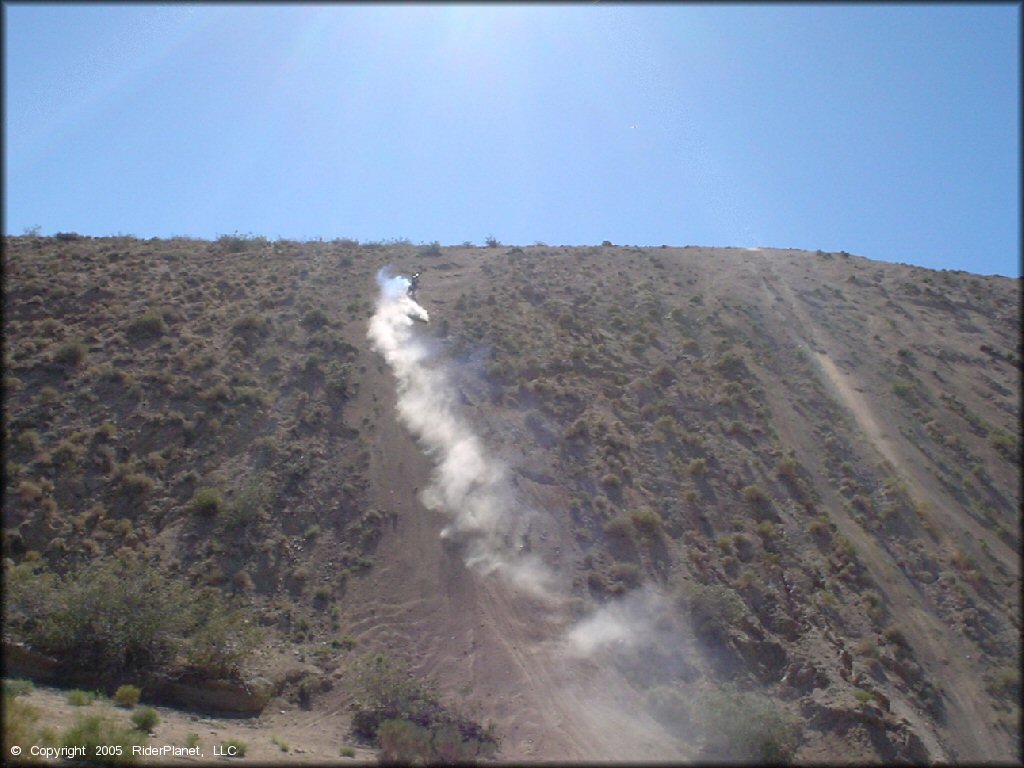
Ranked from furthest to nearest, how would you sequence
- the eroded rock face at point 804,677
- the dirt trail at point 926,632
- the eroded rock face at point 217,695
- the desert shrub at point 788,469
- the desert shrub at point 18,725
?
the desert shrub at point 788,469 → the eroded rock face at point 804,677 → the eroded rock face at point 217,695 → the dirt trail at point 926,632 → the desert shrub at point 18,725

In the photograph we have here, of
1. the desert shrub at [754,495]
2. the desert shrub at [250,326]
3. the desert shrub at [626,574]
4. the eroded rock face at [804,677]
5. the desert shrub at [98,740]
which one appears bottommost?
the desert shrub at [98,740]

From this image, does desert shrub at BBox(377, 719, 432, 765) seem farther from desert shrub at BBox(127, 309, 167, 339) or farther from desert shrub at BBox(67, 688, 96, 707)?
desert shrub at BBox(127, 309, 167, 339)

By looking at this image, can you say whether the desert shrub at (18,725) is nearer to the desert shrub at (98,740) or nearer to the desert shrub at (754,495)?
the desert shrub at (98,740)

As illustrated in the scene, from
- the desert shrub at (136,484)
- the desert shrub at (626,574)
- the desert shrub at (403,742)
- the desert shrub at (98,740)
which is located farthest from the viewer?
the desert shrub at (136,484)

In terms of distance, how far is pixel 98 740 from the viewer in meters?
11.3

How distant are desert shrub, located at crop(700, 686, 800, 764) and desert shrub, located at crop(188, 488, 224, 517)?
44.6 feet

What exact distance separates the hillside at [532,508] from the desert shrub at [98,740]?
4.27 ft

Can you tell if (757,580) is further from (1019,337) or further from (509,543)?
(1019,337)

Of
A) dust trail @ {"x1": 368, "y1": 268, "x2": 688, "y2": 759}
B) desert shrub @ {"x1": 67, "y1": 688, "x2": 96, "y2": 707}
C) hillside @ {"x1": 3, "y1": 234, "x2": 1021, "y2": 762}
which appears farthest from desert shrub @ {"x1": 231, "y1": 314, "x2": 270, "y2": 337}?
desert shrub @ {"x1": 67, "y1": 688, "x2": 96, "y2": 707}

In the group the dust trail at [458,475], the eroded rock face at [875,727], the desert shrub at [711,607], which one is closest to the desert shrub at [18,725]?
the dust trail at [458,475]

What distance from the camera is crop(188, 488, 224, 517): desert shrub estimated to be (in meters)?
20.5

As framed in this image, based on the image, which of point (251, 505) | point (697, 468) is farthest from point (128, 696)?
point (697, 468)

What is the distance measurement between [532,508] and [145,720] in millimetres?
11083

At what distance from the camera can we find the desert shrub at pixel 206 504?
2048 cm
